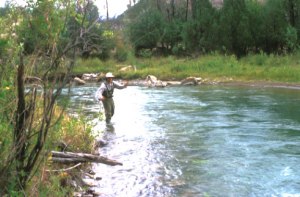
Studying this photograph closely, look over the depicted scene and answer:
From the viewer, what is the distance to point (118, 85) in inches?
587

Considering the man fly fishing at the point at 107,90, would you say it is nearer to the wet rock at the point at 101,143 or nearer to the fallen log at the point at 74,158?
the wet rock at the point at 101,143

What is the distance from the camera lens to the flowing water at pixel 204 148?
8422 millimetres

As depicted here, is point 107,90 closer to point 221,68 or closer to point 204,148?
point 204,148

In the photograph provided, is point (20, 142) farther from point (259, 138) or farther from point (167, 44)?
point (167, 44)

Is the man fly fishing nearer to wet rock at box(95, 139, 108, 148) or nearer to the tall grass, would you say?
wet rock at box(95, 139, 108, 148)

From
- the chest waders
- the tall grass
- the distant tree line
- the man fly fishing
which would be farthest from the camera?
the distant tree line

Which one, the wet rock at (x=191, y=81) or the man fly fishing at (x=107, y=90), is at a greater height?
the man fly fishing at (x=107, y=90)

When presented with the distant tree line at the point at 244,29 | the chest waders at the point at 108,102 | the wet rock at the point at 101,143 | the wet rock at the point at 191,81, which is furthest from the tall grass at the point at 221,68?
the wet rock at the point at 101,143

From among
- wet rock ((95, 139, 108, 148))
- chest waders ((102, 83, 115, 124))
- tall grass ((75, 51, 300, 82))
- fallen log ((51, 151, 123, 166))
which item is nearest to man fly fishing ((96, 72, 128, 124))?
chest waders ((102, 83, 115, 124))

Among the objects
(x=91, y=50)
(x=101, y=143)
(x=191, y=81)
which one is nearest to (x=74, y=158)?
(x=91, y=50)

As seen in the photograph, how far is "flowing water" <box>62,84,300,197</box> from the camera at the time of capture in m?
8.42

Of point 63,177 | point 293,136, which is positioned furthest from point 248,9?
point 63,177

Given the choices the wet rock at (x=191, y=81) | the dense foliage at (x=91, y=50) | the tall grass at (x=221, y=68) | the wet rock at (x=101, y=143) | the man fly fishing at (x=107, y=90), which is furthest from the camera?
the wet rock at (x=191, y=81)

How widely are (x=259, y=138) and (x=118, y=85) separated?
15.3 feet
